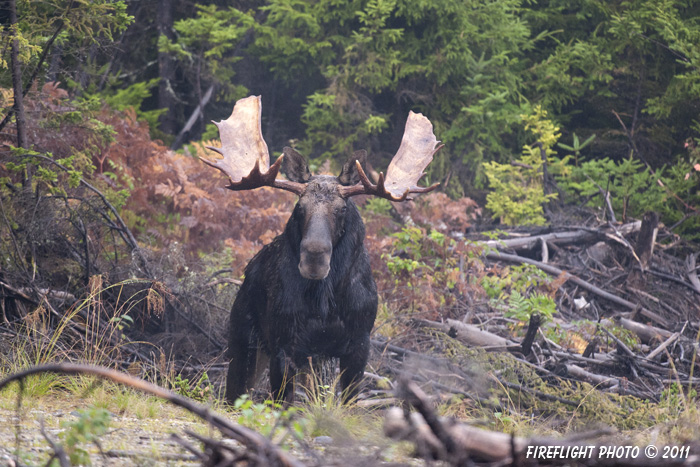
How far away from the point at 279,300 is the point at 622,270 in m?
6.50

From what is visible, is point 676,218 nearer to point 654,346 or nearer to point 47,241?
point 654,346

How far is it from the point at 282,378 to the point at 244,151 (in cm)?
204

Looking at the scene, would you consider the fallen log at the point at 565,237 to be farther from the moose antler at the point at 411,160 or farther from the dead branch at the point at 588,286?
the moose antler at the point at 411,160

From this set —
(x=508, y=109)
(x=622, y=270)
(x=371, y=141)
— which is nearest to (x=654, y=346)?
(x=622, y=270)

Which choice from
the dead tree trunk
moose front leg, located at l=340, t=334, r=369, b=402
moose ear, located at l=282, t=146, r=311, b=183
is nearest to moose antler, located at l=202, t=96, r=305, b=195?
moose ear, located at l=282, t=146, r=311, b=183

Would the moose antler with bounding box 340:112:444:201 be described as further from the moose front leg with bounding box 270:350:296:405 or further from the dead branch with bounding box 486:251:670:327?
the dead branch with bounding box 486:251:670:327

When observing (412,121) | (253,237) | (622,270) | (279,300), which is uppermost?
(412,121)

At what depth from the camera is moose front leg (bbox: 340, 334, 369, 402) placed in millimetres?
5434

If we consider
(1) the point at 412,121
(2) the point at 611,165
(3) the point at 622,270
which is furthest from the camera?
(2) the point at 611,165

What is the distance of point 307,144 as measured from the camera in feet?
44.5

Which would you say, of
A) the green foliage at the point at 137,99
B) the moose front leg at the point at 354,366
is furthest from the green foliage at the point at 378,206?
the moose front leg at the point at 354,366

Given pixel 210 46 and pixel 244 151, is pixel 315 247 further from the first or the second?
pixel 210 46

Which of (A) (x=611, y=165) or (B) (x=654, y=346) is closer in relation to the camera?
(B) (x=654, y=346)

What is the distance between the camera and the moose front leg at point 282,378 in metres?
5.18
